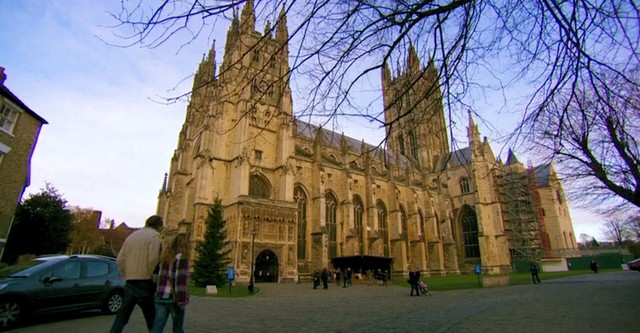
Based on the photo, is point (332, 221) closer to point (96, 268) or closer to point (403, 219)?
point (403, 219)

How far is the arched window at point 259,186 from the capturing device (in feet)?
90.9

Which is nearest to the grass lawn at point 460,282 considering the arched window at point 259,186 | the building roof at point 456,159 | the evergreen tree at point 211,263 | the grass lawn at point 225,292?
the building roof at point 456,159

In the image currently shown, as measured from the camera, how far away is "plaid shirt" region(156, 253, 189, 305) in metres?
4.38

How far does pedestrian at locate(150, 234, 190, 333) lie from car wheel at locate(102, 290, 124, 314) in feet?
17.3

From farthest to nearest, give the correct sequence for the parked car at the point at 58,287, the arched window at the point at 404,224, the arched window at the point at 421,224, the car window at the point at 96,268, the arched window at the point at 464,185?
the arched window at the point at 464,185, the arched window at the point at 421,224, the arched window at the point at 404,224, the car window at the point at 96,268, the parked car at the point at 58,287

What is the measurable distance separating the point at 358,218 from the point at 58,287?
93.4 ft

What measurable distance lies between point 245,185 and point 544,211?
45.7 m

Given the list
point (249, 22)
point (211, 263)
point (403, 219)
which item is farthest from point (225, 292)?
point (403, 219)

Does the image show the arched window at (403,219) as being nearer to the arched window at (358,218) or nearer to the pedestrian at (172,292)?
the arched window at (358,218)

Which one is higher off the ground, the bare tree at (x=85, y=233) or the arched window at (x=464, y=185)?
the arched window at (x=464, y=185)

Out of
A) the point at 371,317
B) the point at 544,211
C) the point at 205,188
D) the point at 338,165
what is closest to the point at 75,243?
the point at 205,188

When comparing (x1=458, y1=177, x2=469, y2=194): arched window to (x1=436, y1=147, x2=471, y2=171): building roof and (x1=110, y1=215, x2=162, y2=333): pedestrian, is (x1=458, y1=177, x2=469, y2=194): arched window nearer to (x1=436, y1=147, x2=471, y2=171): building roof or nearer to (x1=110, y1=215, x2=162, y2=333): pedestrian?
(x1=436, y1=147, x2=471, y2=171): building roof

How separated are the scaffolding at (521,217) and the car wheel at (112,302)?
146 feet

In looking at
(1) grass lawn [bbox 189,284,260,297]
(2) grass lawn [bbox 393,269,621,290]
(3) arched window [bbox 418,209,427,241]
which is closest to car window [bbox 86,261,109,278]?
(1) grass lawn [bbox 189,284,260,297]
